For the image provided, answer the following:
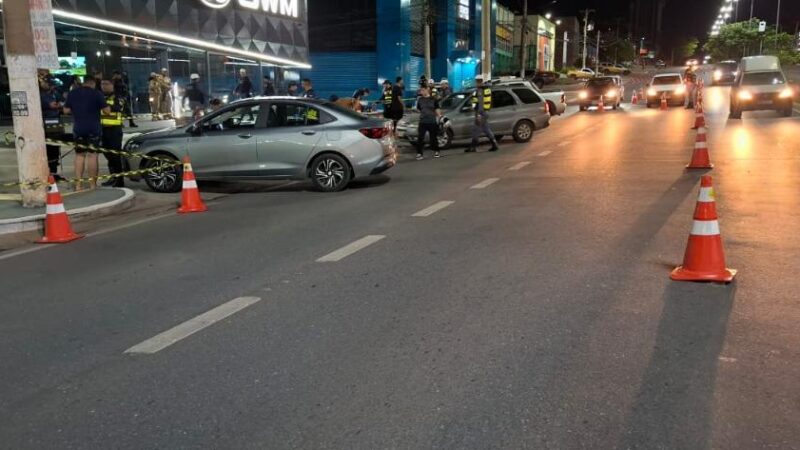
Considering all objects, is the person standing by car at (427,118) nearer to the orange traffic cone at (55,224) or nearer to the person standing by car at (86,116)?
the person standing by car at (86,116)

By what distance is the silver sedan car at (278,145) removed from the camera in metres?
11.9

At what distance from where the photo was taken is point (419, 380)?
412cm

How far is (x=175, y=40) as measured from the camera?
75.9 ft

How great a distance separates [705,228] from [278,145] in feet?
25.0

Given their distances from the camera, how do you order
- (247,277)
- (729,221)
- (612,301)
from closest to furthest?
(612,301), (247,277), (729,221)

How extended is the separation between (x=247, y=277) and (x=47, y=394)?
8.30ft

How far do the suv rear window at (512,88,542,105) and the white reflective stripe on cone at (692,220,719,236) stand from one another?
14764 millimetres

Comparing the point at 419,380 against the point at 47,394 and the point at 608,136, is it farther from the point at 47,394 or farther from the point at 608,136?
the point at 608,136

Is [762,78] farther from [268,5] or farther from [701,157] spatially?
[268,5]

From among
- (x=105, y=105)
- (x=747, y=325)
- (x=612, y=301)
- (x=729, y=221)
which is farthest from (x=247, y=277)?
(x=105, y=105)

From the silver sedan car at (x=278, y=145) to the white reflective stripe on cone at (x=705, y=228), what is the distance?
676 cm

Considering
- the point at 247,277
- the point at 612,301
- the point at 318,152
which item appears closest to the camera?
the point at 612,301

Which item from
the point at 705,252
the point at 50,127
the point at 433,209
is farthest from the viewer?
the point at 50,127

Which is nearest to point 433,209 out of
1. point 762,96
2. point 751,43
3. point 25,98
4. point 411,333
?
point 411,333
